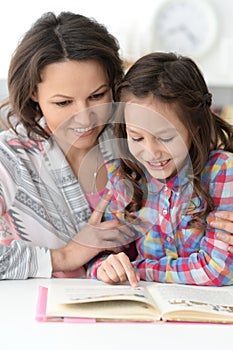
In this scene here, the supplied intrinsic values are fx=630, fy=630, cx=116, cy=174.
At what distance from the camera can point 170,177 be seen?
154cm

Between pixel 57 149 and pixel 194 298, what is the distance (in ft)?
2.06

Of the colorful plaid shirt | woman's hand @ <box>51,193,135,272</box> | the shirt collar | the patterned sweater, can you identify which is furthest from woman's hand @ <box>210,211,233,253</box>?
the patterned sweater

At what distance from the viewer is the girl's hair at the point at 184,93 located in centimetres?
143

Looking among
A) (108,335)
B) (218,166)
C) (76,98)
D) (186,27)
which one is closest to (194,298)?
(108,335)

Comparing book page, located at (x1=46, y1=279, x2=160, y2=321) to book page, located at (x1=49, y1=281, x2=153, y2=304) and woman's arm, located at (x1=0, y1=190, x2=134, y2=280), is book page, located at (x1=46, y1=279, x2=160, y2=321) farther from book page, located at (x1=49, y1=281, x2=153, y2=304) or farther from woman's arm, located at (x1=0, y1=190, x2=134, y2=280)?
woman's arm, located at (x1=0, y1=190, x2=134, y2=280)

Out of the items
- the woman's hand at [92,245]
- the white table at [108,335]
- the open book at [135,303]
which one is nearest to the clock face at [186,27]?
the woman's hand at [92,245]

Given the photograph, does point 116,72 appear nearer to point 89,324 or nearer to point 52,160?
point 52,160

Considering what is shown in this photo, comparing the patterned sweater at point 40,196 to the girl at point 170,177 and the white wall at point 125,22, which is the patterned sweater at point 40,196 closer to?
the girl at point 170,177

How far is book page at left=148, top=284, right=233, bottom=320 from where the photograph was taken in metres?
1.17

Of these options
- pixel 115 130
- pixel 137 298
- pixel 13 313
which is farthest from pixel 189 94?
pixel 13 313

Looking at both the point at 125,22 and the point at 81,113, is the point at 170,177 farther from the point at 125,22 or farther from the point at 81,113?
the point at 125,22

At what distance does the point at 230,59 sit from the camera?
11.4ft

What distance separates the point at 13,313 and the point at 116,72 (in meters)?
0.70

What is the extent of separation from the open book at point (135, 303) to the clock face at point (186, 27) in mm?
2280
